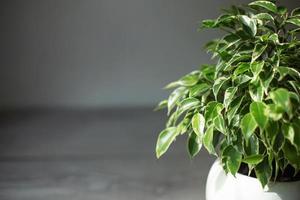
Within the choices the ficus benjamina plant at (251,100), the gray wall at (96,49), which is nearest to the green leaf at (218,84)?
the ficus benjamina plant at (251,100)

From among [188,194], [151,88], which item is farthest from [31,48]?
[188,194]

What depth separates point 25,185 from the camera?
1.54 metres

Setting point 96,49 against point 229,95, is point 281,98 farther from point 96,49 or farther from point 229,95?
point 96,49

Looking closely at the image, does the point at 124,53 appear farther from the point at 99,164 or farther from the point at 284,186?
the point at 284,186

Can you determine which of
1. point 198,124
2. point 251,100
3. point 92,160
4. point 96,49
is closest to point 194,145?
point 198,124

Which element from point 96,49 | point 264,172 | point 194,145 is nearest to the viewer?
point 264,172

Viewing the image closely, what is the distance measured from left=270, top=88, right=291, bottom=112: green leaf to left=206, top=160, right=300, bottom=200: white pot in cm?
24

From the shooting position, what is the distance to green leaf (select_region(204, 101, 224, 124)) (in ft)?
3.28

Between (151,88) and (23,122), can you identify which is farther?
(151,88)

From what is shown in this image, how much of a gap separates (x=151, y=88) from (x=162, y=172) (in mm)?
656

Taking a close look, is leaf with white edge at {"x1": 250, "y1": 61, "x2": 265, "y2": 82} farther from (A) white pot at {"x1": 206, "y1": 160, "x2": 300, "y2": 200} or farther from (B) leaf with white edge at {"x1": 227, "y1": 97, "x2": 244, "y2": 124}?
(A) white pot at {"x1": 206, "y1": 160, "x2": 300, "y2": 200}

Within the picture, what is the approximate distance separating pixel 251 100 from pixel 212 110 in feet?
0.31

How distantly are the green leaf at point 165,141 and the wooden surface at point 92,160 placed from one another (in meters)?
0.45

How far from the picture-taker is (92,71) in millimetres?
2131
